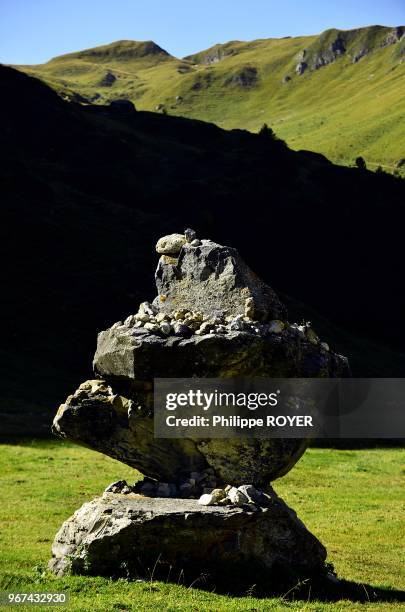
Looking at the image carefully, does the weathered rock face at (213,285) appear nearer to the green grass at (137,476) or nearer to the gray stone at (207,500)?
the gray stone at (207,500)

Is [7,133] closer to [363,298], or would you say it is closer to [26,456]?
[363,298]

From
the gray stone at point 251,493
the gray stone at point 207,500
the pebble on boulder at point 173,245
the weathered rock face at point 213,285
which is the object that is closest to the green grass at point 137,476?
the gray stone at point 207,500

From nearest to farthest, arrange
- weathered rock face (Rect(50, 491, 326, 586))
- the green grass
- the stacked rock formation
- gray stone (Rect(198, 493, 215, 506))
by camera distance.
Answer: the green grass, weathered rock face (Rect(50, 491, 326, 586)), gray stone (Rect(198, 493, 215, 506)), the stacked rock formation

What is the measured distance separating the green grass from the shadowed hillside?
14.0 metres

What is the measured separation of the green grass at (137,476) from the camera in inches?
485

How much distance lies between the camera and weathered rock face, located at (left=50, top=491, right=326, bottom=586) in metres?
13.2

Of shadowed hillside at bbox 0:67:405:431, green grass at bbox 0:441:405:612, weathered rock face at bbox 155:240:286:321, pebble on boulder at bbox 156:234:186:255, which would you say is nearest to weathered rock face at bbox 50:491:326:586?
green grass at bbox 0:441:405:612

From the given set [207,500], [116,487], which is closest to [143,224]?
[116,487]

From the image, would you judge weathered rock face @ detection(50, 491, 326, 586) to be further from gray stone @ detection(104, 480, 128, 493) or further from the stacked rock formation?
gray stone @ detection(104, 480, 128, 493)

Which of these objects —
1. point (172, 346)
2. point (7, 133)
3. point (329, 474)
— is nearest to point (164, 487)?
point (172, 346)

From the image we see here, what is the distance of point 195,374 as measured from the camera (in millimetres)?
14070

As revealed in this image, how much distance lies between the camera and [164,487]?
14719 mm

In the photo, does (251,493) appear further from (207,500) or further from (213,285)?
(213,285)

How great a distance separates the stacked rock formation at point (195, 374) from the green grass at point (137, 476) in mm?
1199
